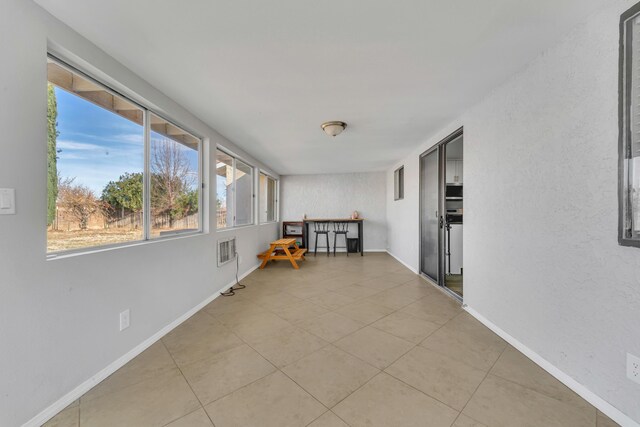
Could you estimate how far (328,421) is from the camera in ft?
4.21

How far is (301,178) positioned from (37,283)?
6010 millimetres

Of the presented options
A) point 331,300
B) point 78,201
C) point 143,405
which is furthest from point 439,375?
point 78,201

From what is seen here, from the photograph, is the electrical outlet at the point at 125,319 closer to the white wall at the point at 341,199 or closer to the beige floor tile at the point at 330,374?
the beige floor tile at the point at 330,374

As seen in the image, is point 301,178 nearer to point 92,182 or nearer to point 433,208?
point 433,208

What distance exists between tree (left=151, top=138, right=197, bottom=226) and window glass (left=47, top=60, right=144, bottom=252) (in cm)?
18

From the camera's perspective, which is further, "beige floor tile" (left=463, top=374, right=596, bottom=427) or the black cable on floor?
the black cable on floor

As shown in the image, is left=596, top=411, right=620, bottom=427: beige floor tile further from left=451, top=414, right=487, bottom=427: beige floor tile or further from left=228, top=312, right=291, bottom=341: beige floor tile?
left=228, top=312, right=291, bottom=341: beige floor tile

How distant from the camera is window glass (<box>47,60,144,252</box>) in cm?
151

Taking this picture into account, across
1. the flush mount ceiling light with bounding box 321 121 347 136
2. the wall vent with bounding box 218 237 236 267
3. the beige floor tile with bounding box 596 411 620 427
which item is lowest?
the beige floor tile with bounding box 596 411 620 427

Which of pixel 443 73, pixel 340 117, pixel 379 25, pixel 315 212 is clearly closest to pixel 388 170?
pixel 315 212

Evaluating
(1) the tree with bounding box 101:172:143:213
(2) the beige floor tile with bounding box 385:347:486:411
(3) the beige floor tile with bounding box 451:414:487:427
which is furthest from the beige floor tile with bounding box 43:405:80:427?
(3) the beige floor tile with bounding box 451:414:487:427

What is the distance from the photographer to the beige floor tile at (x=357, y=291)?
3.25 metres

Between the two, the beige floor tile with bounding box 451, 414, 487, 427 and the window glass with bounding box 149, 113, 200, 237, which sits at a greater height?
the window glass with bounding box 149, 113, 200, 237

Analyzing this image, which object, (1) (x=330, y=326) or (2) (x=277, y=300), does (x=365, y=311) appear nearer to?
(1) (x=330, y=326)
